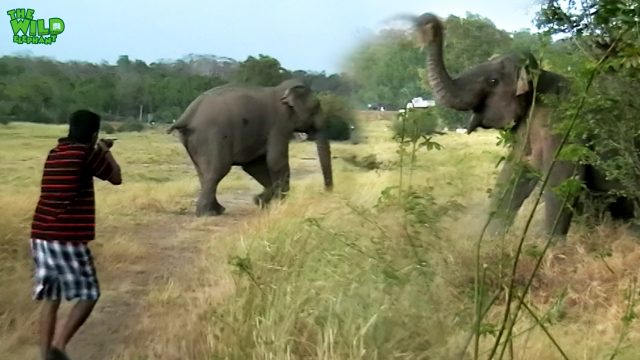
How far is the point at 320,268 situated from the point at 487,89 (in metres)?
2.51

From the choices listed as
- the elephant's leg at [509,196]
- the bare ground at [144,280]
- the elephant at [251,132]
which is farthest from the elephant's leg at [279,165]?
the elephant's leg at [509,196]

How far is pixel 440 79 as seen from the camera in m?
5.79

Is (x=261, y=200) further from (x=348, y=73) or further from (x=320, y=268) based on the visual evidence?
(x=320, y=268)


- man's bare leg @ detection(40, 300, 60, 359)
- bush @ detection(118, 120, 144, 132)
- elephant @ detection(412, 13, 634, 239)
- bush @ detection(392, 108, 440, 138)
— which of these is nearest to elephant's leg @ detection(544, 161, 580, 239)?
elephant @ detection(412, 13, 634, 239)

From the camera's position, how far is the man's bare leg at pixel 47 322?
3.42 metres

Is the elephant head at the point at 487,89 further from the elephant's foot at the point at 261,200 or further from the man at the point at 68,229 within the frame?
the man at the point at 68,229

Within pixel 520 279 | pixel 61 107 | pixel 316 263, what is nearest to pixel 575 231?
pixel 520 279

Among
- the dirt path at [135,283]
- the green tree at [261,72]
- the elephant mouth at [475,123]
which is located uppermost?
the green tree at [261,72]

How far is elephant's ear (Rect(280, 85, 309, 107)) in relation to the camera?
6.26 meters

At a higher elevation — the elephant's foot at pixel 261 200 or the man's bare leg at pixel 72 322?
the elephant's foot at pixel 261 200

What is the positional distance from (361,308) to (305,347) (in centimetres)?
25

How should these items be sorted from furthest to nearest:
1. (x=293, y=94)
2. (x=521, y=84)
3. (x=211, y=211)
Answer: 1. (x=293, y=94)
2. (x=211, y=211)
3. (x=521, y=84)

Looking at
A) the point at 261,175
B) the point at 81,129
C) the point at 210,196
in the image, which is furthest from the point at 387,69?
the point at 261,175

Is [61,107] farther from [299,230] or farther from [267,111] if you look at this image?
[267,111]
